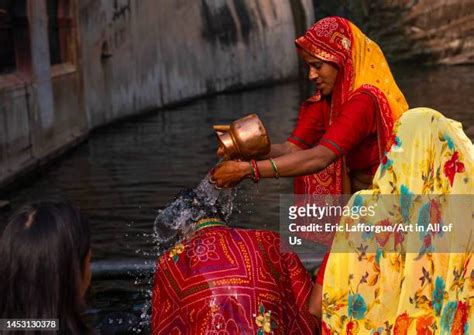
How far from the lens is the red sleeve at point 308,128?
5.84 m

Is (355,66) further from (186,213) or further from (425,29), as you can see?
(425,29)

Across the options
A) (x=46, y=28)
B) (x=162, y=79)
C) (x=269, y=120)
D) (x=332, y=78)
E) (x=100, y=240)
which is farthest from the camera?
(x=162, y=79)

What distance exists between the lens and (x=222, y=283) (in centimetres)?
427

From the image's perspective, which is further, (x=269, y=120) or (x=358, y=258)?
(x=269, y=120)

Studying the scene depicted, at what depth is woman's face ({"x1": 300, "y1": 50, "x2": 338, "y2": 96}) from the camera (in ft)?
17.8

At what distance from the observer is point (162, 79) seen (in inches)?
902

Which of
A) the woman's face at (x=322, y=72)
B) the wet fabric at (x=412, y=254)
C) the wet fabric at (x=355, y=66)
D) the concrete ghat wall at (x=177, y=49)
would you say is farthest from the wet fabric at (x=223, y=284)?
the concrete ghat wall at (x=177, y=49)

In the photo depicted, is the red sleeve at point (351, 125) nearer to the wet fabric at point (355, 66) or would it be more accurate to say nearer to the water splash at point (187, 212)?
the wet fabric at point (355, 66)

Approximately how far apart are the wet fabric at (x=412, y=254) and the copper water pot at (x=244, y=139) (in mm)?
1127

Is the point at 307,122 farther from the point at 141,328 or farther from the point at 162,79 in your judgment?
the point at 162,79

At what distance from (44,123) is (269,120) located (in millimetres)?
5615

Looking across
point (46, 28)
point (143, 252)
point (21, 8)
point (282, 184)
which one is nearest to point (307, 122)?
point (143, 252)

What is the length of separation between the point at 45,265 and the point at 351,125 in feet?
8.91

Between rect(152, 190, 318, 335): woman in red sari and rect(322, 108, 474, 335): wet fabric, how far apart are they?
11.3 inches
